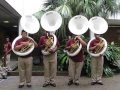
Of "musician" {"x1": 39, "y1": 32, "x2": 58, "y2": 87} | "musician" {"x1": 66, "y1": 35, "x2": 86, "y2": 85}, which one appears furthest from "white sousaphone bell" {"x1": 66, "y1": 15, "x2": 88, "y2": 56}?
"musician" {"x1": 39, "y1": 32, "x2": 58, "y2": 87}

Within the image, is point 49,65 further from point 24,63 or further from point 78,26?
point 78,26

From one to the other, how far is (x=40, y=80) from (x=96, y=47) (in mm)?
2444

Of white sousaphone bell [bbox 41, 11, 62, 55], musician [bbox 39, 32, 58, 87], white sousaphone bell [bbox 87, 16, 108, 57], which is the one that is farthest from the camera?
white sousaphone bell [bbox 87, 16, 108, 57]

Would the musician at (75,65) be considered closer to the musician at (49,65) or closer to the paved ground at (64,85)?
the paved ground at (64,85)

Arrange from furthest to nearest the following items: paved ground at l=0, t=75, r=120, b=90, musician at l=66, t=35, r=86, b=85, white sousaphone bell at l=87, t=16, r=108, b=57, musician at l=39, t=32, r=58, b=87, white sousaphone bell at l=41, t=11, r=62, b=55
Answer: white sousaphone bell at l=87, t=16, r=108, b=57 < musician at l=66, t=35, r=86, b=85 < white sousaphone bell at l=41, t=11, r=62, b=55 < musician at l=39, t=32, r=58, b=87 < paved ground at l=0, t=75, r=120, b=90

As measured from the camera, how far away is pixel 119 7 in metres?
16.5

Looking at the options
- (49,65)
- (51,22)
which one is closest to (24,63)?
(49,65)

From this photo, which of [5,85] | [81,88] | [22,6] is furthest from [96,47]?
[22,6]

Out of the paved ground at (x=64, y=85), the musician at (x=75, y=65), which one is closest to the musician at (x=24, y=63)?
the paved ground at (x=64, y=85)

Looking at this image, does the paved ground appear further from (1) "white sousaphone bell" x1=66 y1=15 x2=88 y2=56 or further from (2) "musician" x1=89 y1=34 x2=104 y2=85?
(1) "white sousaphone bell" x1=66 y1=15 x2=88 y2=56

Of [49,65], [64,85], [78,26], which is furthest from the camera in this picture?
[78,26]

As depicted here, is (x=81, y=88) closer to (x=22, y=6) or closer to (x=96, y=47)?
(x=96, y=47)

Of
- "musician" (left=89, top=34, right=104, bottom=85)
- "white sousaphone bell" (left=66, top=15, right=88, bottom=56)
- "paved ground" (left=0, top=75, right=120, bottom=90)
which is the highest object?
"white sousaphone bell" (left=66, top=15, right=88, bottom=56)

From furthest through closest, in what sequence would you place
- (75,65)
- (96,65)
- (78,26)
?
(96,65), (78,26), (75,65)
